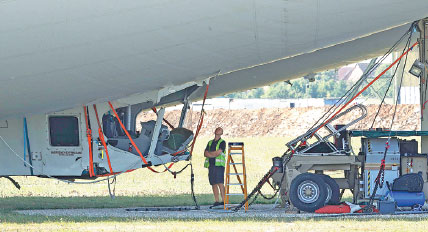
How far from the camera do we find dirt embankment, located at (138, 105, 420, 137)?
229 ft

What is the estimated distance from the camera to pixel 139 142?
18.2 metres

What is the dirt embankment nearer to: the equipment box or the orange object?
the equipment box

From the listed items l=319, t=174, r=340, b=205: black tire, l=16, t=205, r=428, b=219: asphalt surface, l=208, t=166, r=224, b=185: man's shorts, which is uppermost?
l=208, t=166, r=224, b=185: man's shorts

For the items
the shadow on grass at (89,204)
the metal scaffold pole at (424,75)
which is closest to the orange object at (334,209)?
the shadow on grass at (89,204)

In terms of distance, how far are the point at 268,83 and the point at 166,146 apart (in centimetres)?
413

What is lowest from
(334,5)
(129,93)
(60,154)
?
(60,154)

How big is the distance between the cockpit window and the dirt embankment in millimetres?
51209

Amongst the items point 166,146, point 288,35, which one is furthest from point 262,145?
point 288,35

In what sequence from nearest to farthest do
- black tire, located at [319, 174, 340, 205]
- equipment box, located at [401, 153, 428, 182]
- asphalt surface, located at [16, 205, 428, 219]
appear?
asphalt surface, located at [16, 205, 428, 219] → black tire, located at [319, 174, 340, 205] → equipment box, located at [401, 153, 428, 182]

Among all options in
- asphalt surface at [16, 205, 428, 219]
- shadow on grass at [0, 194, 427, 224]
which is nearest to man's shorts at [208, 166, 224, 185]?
asphalt surface at [16, 205, 428, 219]

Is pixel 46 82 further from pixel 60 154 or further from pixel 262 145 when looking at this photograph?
pixel 262 145

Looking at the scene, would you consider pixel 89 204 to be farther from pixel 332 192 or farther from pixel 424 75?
pixel 424 75

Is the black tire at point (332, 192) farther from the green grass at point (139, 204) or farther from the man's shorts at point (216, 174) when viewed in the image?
the man's shorts at point (216, 174)

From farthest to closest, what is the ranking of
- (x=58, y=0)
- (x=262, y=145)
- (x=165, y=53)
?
(x=262, y=145)
(x=165, y=53)
(x=58, y=0)
